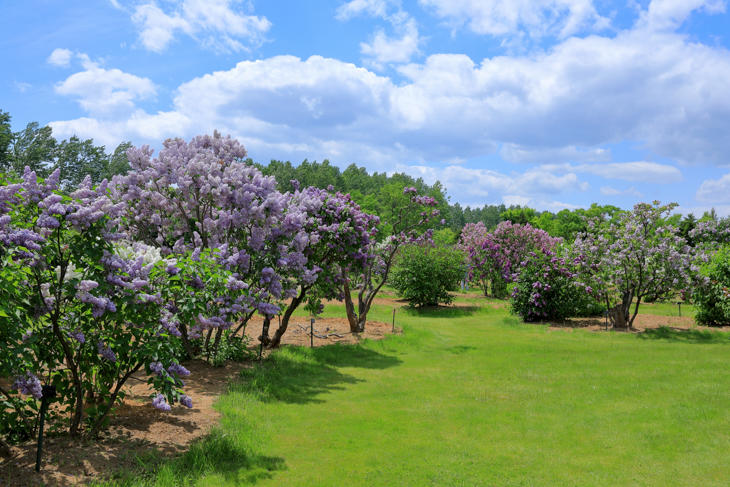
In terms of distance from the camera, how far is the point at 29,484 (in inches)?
230

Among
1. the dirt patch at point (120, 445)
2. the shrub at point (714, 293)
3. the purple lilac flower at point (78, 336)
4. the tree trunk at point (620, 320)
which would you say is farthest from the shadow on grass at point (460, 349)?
the purple lilac flower at point (78, 336)

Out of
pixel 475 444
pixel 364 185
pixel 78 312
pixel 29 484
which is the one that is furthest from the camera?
pixel 364 185

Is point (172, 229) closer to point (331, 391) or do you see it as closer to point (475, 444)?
point (331, 391)

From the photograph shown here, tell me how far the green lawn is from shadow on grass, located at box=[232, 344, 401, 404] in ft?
0.16

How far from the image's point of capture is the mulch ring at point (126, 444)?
615 cm

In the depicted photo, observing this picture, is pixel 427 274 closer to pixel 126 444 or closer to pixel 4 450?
pixel 126 444

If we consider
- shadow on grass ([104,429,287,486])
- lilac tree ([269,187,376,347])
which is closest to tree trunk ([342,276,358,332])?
lilac tree ([269,187,376,347])

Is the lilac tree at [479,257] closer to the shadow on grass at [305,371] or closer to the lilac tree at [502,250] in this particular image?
the lilac tree at [502,250]

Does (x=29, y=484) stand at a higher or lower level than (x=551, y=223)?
lower

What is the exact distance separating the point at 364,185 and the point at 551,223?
186 feet

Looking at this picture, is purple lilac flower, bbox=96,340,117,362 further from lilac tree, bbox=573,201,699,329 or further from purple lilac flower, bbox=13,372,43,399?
lilac tree, bbox=573,201,699,329

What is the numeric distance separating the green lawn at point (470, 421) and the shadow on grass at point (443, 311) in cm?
1108

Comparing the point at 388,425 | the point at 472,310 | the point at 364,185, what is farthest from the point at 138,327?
the point at 364,185

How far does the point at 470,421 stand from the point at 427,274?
793 inches
